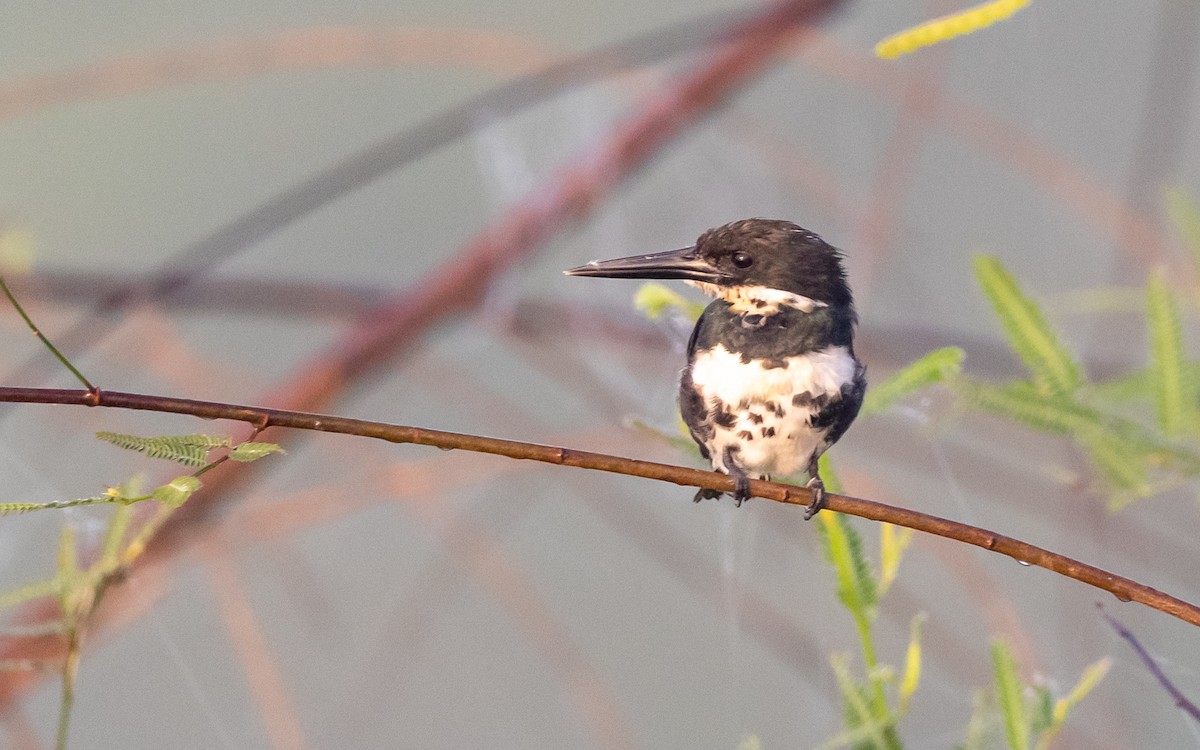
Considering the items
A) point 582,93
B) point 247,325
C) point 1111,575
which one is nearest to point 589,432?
point 582,93

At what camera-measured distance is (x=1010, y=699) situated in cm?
46

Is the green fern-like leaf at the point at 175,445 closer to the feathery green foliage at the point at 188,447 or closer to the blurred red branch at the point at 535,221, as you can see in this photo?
the feathery green foliage at the point at 188,447

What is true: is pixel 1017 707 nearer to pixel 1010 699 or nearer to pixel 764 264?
pixel 1010 699

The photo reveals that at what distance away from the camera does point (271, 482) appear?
1.16 m

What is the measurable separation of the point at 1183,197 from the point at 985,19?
428mm

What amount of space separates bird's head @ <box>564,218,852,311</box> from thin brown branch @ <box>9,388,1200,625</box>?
0.56 feet

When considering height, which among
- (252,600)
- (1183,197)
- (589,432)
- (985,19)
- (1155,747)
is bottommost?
(1155,747)

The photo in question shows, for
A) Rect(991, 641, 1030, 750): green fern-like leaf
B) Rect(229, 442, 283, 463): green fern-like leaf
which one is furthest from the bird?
Rect(229, 442, 283, 463): green fern-like leaf

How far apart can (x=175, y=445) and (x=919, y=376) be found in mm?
281

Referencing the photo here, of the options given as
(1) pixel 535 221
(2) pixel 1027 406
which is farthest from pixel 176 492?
(1) pixel 535 221

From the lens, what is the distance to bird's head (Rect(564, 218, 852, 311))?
561 millimetres

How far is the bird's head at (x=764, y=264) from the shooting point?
561 mm

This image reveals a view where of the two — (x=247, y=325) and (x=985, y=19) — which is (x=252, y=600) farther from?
(x=985, y=19)

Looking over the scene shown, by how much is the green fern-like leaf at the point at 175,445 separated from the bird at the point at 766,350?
227 millimetres
